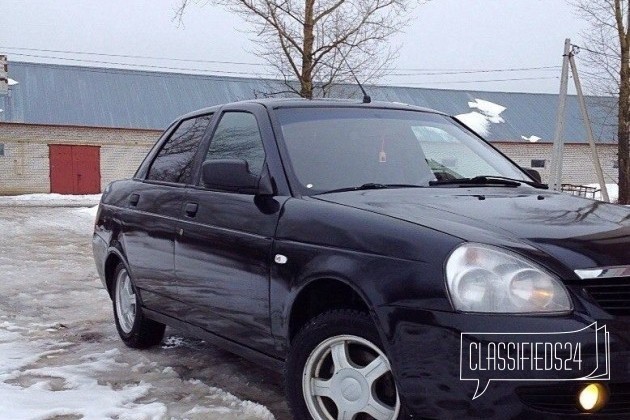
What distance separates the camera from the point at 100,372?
4.50m

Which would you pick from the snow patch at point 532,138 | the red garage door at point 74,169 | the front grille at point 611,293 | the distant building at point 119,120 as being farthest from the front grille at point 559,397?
the snow patch at point 532,138

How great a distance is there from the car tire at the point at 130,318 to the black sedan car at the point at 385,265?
0.19m

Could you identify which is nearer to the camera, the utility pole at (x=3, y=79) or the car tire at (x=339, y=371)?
the car tire at (x=339, y=371)

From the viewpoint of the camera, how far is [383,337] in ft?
8.73

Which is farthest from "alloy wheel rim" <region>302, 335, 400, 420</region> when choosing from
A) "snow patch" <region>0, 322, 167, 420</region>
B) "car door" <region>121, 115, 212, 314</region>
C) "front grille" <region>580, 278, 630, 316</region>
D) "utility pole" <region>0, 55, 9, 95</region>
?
"utility pole" <region>0, 55, 9, 95</region>

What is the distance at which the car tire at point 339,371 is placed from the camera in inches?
110

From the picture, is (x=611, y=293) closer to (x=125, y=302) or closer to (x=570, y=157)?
(x=125, y=302)

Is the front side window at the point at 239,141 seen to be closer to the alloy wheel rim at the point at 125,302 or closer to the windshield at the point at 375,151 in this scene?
the windshield at the point at 375,151

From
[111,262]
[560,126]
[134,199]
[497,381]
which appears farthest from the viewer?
[560,126]

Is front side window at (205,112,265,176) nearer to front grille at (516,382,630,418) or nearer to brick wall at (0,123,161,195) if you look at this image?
front grille at (516,382,630,418)

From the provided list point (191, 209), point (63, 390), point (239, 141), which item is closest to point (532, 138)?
point (239, 141)

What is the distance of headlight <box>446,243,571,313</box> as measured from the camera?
8.07 ft

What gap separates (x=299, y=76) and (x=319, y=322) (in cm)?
1478

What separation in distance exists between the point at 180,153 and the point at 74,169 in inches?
1228
